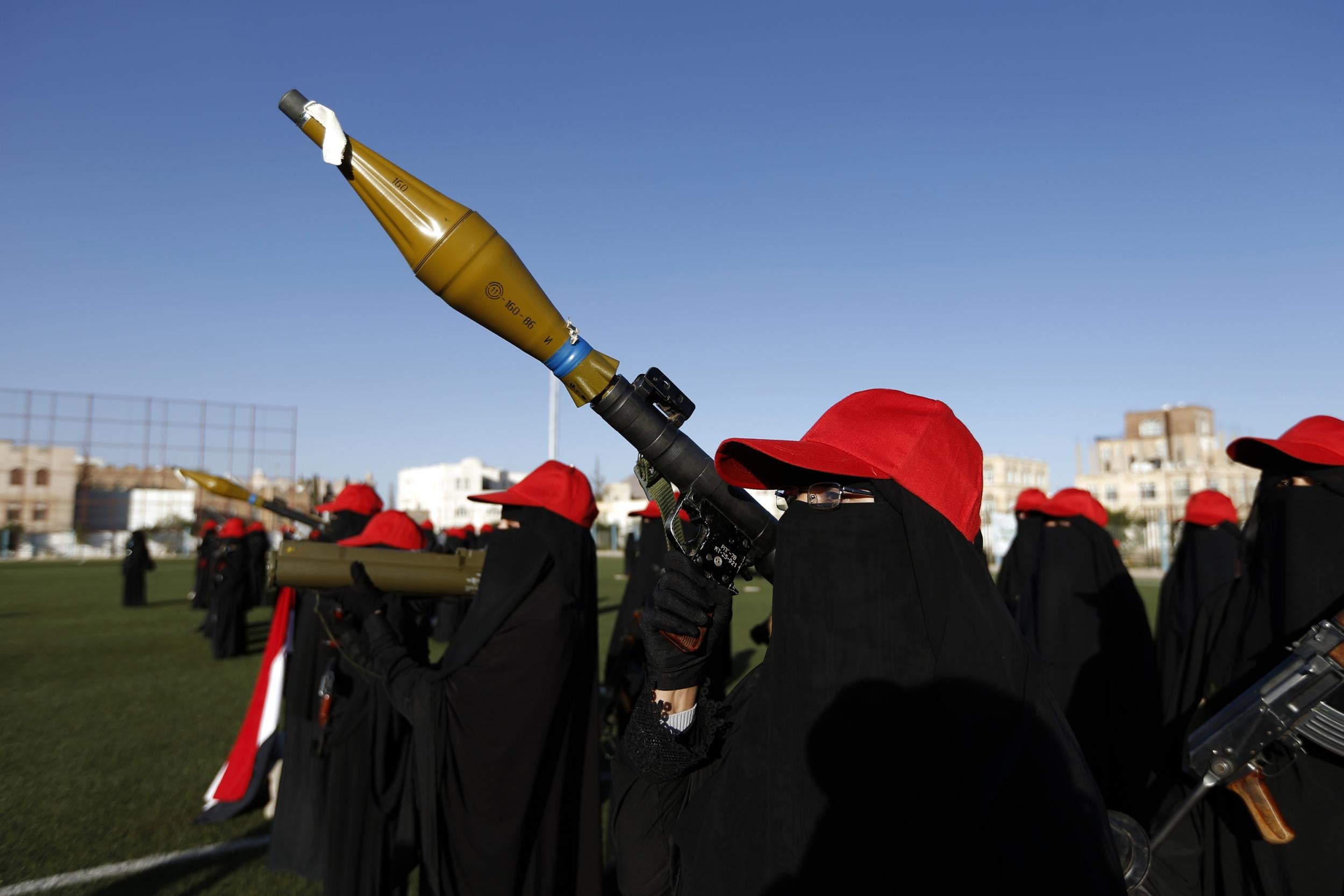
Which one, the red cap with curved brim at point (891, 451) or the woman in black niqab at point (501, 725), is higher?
the red cap with curved brim at point (891, 451)

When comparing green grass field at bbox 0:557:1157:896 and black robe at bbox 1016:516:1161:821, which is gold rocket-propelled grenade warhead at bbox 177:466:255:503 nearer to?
green grass field at bbox 0:557:1157:896

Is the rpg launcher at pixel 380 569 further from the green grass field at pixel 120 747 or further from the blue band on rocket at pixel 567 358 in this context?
the blue band on rocket at pixel 567 358

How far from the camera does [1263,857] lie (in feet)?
8.91

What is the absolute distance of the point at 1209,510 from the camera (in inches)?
294

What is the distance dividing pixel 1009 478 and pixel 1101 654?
8590 centimetres

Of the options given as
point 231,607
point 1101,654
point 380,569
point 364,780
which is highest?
point 380,569

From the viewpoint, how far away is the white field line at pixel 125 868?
4699 millimetres

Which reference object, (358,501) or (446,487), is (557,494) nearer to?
(358,501)

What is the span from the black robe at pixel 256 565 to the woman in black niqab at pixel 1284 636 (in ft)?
42.7

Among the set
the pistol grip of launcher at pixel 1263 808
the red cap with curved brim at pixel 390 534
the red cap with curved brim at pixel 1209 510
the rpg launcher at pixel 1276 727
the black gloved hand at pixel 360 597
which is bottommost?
the pistol grip of launcher at pixel 1263 808

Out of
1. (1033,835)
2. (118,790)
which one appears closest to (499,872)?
(1033,835)

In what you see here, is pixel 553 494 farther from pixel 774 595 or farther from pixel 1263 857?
pixel 1263 857

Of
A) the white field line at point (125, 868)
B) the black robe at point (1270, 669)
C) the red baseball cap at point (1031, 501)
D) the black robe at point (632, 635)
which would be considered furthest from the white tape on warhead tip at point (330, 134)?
the red baseball cap at point (1031, 501)

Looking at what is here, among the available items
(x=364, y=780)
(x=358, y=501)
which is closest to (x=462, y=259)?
(x=364, y=780)
